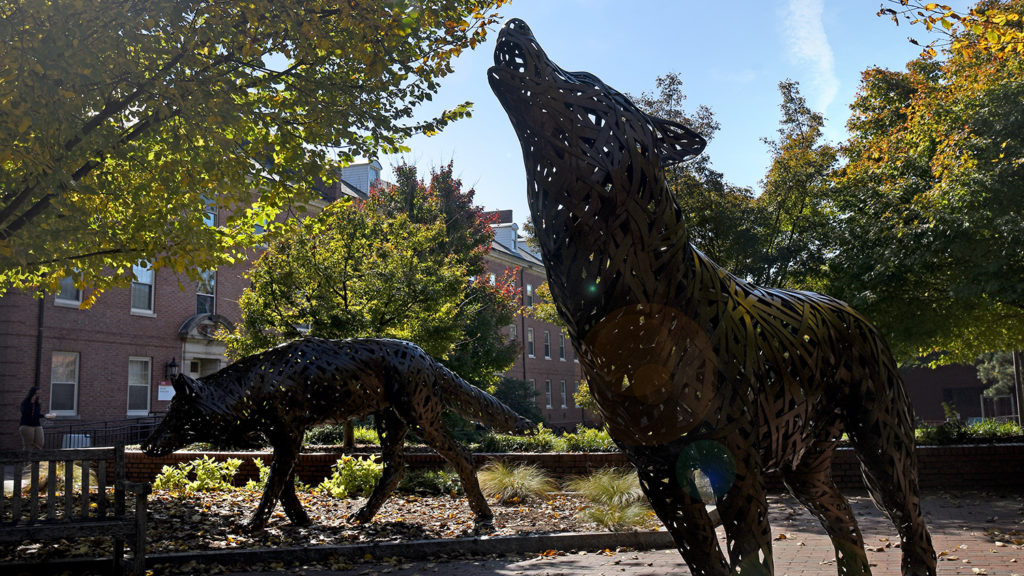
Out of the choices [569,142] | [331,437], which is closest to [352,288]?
[331,437]

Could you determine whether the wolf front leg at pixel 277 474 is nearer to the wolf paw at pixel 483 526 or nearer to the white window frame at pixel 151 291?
the wolf paw at pixel 483 526

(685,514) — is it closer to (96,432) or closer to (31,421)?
(31,421)

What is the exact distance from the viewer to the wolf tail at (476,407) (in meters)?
8.57

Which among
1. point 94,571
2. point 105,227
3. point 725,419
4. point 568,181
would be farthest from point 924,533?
point 105,227

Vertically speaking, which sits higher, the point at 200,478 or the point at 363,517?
the point at 200,478

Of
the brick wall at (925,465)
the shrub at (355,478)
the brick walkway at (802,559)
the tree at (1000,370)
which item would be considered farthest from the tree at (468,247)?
the tree at (1000,370)

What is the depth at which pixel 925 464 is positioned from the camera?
12.1m

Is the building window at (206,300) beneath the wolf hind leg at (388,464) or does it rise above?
above

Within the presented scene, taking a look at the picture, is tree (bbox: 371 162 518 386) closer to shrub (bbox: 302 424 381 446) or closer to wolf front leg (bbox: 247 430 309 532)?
shrub (bbox: 302 424 381 446)

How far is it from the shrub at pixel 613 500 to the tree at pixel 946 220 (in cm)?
577

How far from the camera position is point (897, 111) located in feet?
61.3

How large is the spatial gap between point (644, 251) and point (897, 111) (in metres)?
19.0

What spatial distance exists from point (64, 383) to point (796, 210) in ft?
69.5

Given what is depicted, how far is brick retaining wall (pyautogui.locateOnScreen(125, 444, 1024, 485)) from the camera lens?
39.1 feet
